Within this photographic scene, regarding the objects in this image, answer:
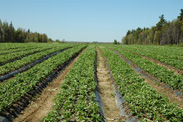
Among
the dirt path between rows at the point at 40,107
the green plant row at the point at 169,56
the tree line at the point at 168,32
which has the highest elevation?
the tree line at the point at 168,32

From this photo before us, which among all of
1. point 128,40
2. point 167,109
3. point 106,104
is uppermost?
point 128,40

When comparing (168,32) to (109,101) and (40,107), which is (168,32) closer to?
(109,101)

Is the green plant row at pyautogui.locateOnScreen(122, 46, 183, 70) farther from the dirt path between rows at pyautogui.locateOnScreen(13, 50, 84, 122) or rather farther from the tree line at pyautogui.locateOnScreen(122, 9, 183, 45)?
the tree line at pyautogui.locateOnScreen(122, 9, 183, 45)

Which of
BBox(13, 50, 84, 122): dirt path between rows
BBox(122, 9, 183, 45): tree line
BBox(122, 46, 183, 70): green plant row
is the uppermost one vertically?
BBox(122, 9, 183, 45): tree line

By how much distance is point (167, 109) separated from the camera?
17.3ft

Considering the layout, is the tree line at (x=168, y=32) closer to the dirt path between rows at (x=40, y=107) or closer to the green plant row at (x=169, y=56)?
the green plant row at (x=169, y=56)

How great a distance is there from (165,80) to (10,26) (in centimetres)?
8654

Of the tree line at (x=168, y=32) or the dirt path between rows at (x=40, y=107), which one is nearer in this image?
the dirt path between rows at (x=40, y=107)

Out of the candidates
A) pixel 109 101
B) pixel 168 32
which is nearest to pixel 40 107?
pixel 109 101

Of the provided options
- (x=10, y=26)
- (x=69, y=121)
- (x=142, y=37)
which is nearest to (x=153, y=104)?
(x=69, y=121)

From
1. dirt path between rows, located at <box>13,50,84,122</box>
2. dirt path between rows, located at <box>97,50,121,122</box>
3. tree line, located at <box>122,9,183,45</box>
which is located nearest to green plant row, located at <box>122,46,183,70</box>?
dirt path between rows, located at <box>97,50,121,122</box>

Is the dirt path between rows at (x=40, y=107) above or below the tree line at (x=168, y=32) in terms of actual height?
below

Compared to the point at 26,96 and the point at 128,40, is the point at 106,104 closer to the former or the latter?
the point at 26,96

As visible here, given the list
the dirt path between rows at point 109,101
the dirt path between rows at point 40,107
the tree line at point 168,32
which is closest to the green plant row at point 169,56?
the dirt path between rows at point 109,101
